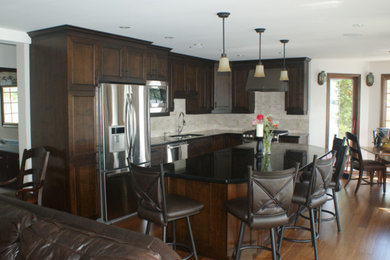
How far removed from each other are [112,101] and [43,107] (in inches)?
34.3

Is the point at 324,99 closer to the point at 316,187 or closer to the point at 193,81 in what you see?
the point at 193,81

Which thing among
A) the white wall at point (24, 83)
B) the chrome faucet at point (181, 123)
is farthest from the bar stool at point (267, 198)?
the chrome faucet at point (181, 123)

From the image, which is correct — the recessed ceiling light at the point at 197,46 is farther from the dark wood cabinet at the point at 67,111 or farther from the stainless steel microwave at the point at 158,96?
the dark wood cabinet at the point at 67,111

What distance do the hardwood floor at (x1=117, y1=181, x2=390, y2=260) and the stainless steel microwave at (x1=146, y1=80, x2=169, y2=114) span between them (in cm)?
205

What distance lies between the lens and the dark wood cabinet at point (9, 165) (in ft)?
20.4

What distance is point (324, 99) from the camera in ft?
25.5

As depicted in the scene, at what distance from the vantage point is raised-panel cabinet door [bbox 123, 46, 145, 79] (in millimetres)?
5055

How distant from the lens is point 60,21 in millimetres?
3982

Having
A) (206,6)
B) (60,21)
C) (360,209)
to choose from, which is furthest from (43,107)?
(360,209)

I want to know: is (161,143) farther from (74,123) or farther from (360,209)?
(360,209)

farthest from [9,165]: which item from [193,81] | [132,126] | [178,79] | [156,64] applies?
[193,81]

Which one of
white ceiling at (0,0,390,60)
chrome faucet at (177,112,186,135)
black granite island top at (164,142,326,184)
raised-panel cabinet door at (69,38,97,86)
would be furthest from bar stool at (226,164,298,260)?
chrome faucet at (177,112,186,135)

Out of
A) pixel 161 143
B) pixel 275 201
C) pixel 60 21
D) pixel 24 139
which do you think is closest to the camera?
pixel 275 201

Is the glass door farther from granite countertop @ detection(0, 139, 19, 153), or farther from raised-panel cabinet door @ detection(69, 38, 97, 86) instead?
granite countertop @ detection(0, 139, 19, 153)
